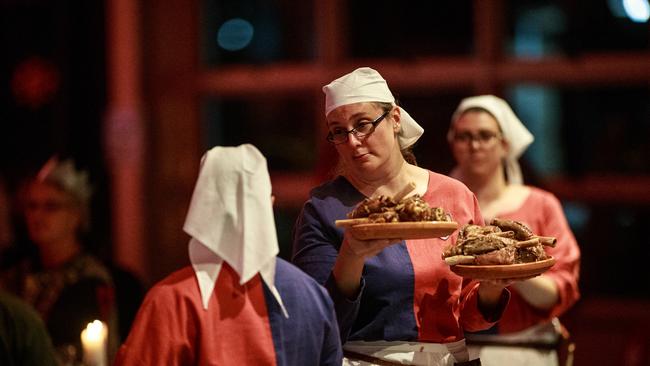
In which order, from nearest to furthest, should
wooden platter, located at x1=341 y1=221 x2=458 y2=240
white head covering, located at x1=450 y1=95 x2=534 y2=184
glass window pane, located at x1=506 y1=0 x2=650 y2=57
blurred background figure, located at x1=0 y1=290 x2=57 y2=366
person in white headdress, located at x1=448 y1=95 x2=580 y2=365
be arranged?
wooden platter, located at x1=341 y1=221 x2=458 y2=240, blurred background figure, located at x1=0 y1=290 x2=57 y2=366, person in white headdress, located at x1=448 y1=95 x2=580 y2=365, white head covering, located at x1=450 y1=95 x2=534 y2=184, glass window pane, located at x1=506 y1=0 x2=650 y2=57

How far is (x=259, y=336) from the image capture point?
228 cm

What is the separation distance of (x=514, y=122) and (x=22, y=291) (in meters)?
2.09

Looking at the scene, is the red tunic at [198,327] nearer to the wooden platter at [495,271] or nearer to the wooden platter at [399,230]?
the wooden platter at [399,230]

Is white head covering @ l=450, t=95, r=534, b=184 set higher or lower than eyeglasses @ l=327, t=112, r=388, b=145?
lower

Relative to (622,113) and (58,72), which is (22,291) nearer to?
(58,72)

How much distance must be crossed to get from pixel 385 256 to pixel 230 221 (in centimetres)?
42

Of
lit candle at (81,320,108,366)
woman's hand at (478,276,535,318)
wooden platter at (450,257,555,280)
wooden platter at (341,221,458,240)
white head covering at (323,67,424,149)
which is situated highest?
white head covering at (323,67,424,149)

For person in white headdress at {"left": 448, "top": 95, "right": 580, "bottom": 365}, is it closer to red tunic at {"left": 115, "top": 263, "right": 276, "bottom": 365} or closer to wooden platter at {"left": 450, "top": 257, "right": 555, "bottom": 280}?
wooden platter at {"left": 450, "top": 257, "right": 555, "bottom": 280}

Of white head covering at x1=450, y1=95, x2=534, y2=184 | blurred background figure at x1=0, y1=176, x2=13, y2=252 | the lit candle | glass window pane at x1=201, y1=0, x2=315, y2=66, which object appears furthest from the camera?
blurred background figure at x1=0, y1=176, x2=13, y2=252

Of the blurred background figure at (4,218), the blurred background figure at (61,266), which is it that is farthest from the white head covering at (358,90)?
the blurred background figure at (4,218)

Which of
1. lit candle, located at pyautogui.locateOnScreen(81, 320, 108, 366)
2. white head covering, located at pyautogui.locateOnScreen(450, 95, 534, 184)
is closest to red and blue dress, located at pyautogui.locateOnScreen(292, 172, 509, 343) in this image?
lit candle, located at pyautogui.locateOnScreen(81, 320, 108, 366)

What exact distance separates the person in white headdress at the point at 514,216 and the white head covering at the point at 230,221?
50.0 inches

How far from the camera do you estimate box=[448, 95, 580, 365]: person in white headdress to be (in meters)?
3.39

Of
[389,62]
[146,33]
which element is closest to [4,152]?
[146,33]
